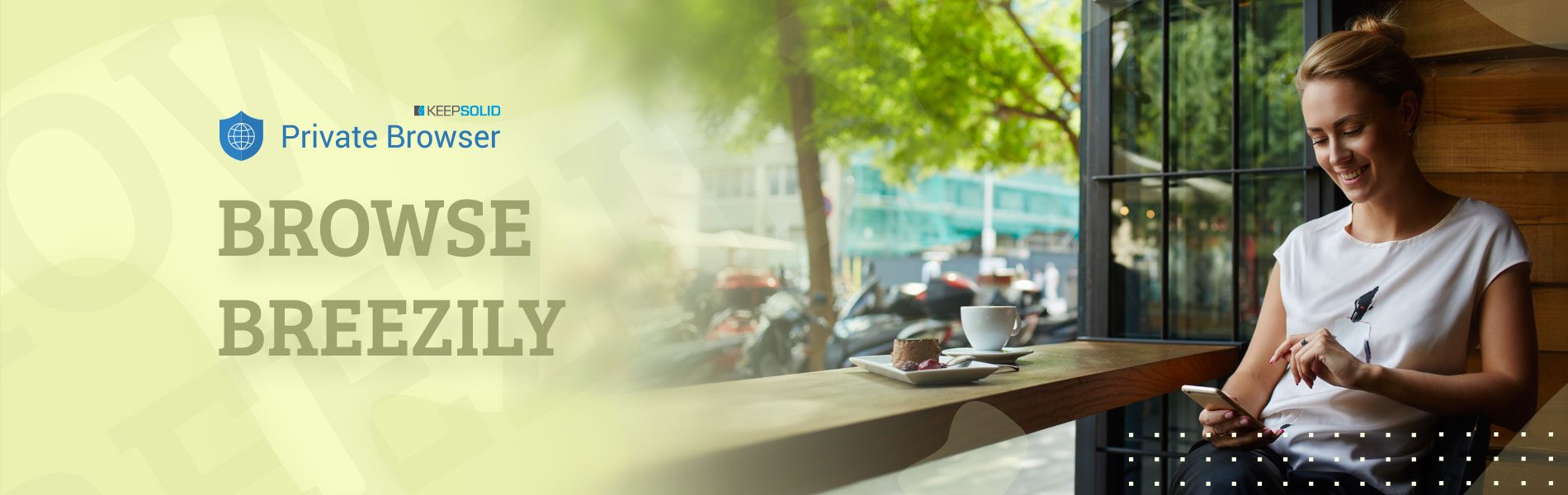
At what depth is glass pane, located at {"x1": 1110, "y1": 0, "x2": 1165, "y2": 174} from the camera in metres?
1.72

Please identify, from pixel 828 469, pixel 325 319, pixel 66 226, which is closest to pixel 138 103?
pixel 66 226

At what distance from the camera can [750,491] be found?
51 cm

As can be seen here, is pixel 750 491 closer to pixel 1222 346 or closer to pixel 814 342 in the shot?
pixel 1222 346

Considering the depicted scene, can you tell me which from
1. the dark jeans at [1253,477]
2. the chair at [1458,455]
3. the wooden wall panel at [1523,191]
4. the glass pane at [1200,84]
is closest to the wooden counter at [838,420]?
the dark jeans at [1253,477]

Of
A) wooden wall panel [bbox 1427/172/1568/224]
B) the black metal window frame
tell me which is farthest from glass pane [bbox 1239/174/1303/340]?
wooden wall panel [bbox 1427/172/1568/224]

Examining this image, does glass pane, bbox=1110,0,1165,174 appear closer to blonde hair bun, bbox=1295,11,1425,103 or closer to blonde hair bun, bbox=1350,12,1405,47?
blonde hair bun, bbox=1350,12,1405,47

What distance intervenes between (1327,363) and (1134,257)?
2.69 feet

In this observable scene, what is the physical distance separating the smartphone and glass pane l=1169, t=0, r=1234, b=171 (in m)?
0.76

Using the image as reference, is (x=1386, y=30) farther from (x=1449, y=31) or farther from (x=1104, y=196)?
(x=1104, y=196)

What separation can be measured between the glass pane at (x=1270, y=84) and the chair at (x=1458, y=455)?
69 centimetres

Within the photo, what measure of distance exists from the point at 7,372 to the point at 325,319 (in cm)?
140

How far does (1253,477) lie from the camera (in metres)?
0.94

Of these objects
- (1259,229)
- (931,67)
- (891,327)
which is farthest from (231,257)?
(1259,229)

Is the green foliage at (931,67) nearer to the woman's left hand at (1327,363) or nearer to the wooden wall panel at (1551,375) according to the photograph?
the wooden wall panel at (1551,375)
